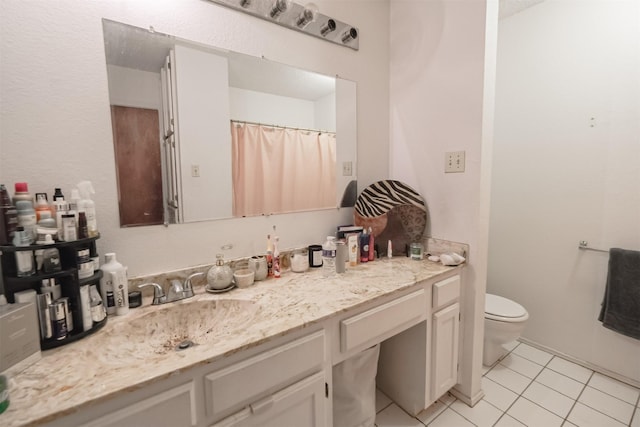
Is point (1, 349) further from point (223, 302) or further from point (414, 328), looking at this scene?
point (414, 328)

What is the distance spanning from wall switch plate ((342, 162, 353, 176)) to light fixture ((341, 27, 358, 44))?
70 cm

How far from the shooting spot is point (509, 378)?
68.5 inches

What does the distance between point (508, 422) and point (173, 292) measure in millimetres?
1747

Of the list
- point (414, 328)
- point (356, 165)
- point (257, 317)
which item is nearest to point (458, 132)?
point (356, 165)

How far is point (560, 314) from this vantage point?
1.92 m

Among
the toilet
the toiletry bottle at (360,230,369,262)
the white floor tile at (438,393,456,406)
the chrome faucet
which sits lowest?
the white floor tile at (438,393,456,406)

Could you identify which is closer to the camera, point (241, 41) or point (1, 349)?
point (1, 349)

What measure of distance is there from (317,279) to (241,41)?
1.16 metres

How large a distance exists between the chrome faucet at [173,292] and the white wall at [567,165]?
2.24 metres

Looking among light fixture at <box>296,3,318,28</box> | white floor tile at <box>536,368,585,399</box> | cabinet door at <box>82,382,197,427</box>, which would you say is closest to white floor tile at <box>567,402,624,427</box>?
white floor tile at <box>536,368,585,399</box>

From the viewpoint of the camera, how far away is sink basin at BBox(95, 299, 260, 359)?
0.87m

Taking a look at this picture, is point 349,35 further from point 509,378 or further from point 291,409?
point 509,378

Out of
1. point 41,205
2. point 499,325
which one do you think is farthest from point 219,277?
point 499,325

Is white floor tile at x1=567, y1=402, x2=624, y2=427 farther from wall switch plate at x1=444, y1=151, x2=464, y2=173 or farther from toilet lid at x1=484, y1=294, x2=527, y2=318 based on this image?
wall switch plate at x1=444, y1=151, x2=464, y2=173
